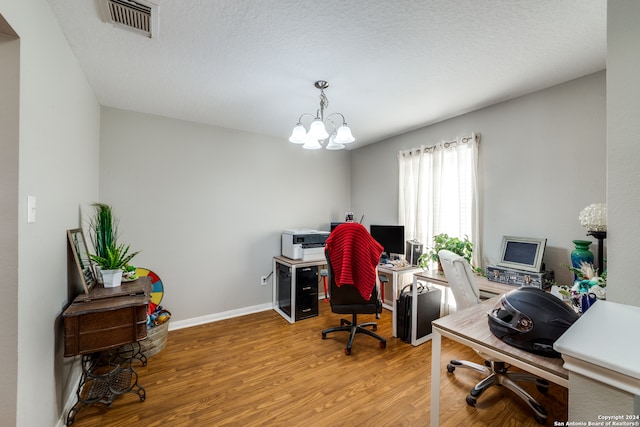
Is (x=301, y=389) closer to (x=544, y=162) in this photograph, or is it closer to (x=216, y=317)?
(x=216, y=317)

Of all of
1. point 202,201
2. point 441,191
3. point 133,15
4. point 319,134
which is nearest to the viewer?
point 133,15

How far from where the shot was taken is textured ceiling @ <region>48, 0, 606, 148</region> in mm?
1423

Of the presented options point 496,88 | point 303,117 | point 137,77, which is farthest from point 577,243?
point 137,77

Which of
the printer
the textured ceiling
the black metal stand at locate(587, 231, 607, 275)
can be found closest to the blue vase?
the black metal stand at locate(587, 231, 607, 275)

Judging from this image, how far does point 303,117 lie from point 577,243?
2791 mm

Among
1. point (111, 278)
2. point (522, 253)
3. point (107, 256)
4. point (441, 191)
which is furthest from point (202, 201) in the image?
point (522, 253)

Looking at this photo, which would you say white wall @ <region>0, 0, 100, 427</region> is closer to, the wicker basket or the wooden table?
the wooden table

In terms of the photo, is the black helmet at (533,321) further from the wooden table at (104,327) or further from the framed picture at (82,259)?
the framed picture at (82,259)

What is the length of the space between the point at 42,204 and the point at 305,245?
2463mm

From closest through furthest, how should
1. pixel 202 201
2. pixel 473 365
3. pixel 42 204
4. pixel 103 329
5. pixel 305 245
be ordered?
pixel 42 204 → pixel 103 329 → pixel 473 365 → pixel 202 201 → pixel 305 245

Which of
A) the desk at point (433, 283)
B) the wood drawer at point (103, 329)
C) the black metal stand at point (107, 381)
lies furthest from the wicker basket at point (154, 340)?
the desk at point (433, 283)

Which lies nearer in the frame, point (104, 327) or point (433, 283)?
point (104, 327)

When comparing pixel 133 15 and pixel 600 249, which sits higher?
pixel 133 15

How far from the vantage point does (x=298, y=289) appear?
3229mm
